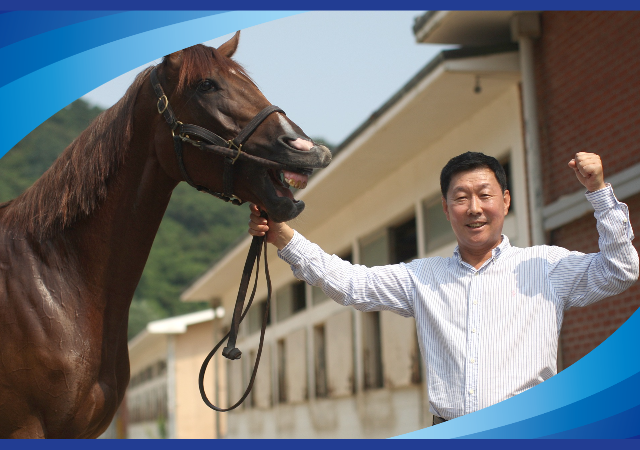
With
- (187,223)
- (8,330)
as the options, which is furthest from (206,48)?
(187,223)

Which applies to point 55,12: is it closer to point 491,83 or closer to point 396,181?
point 491,83

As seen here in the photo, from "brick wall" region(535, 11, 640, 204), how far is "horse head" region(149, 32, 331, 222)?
430 centimetres

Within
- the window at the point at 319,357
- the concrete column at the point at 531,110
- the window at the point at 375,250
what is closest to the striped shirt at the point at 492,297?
the concrete column at the point at 531,110

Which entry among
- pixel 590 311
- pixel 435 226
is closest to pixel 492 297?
pixel 590 311

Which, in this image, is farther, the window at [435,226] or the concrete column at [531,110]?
the window at [435,226]

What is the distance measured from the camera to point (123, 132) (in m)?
2.44

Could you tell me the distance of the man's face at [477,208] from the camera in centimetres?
230

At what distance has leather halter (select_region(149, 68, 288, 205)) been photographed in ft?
7.39

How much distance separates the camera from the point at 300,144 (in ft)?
7.18

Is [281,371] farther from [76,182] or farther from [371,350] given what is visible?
[76,182]

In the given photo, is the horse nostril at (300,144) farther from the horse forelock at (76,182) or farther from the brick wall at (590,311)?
the brick wall at (590,311)

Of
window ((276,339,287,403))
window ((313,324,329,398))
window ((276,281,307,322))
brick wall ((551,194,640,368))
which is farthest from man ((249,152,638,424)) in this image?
window ((276,339,287,403))

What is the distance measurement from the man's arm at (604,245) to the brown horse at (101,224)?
0.81m

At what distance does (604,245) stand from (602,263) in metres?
0.08
